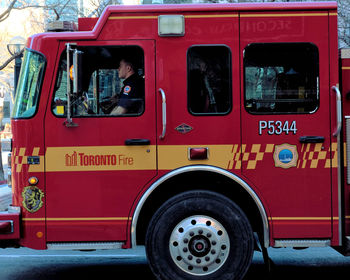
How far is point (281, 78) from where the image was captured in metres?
5.24

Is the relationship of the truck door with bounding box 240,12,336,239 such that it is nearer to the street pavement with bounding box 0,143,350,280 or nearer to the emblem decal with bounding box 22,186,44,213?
the street pavement with bounding box 0,143,350,280

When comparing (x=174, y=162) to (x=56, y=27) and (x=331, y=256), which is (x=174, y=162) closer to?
(x=56, y=27)

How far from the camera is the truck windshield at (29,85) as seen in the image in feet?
17.1

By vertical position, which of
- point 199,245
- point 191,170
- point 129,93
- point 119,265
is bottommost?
point 119,265

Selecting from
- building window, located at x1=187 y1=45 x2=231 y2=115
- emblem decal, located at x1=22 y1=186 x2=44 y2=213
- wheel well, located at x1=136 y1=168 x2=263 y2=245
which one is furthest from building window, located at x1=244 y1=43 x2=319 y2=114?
emblem decal, located at x1=22 y1=186 x2=44 y2=213

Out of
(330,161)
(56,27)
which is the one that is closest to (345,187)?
(330,161)

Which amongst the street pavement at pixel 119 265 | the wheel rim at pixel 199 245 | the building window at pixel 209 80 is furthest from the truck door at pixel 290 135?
the street pavement at pixel 119 265

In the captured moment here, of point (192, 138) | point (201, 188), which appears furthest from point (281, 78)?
point (201, 188)

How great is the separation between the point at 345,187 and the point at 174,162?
1814 millimetres

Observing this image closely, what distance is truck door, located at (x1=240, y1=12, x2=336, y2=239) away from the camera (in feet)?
17.0

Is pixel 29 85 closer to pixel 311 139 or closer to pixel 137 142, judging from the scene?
pixel 137 142

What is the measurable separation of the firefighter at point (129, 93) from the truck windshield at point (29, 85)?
807mm

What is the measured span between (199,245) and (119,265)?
215 centimetres

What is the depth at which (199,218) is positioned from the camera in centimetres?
515
